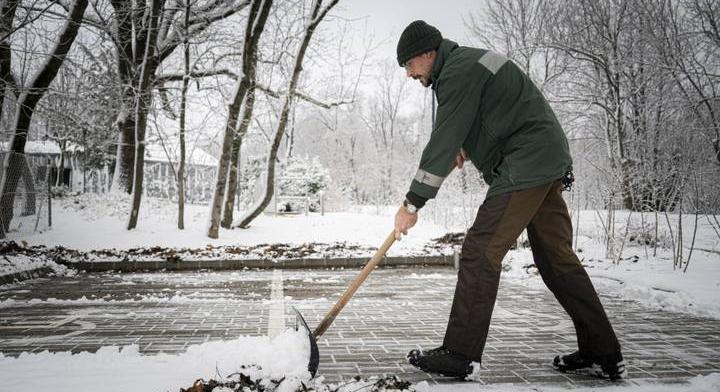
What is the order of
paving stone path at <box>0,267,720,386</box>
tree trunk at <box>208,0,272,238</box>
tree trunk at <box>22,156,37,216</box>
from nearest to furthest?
paving stone path at <box>0,267,720,386</box>, tree trunk at <box>208,0,272,238</box>, tree trunk at <box>22,156,37,216</box>

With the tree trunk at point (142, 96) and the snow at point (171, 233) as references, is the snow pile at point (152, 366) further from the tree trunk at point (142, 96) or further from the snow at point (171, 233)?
the tree trunk at point (142, 96)

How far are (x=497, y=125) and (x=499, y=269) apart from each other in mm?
778

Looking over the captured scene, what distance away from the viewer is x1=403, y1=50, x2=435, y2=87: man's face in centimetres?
282

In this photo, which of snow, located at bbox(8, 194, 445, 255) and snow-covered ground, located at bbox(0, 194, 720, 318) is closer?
snow-covered ground, located at bbox(0, 194, 720, 318)

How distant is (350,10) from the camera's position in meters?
12.6

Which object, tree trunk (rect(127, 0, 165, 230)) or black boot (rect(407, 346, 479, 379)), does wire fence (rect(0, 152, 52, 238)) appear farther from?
black boot (rect(407, 346, 479, 379))

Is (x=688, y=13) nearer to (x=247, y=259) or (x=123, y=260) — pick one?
(x=247, y=259)

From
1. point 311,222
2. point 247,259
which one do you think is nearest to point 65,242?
point 247,259

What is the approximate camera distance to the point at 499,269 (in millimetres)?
2592

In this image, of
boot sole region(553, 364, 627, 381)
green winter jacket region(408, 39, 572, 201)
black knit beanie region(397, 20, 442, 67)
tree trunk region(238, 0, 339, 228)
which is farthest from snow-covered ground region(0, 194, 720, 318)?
black knit beanie region(397, 20, 442, 67)

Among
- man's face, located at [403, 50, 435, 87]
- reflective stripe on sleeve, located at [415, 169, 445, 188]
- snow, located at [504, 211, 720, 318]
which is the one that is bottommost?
snow, located at [504, 211, 720, 318]

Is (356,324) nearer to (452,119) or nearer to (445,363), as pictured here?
(445,363)

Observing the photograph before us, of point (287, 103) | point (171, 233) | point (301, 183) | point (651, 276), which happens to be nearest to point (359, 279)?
point (651, 276)

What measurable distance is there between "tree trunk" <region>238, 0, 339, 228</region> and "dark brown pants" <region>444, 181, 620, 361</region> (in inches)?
409
